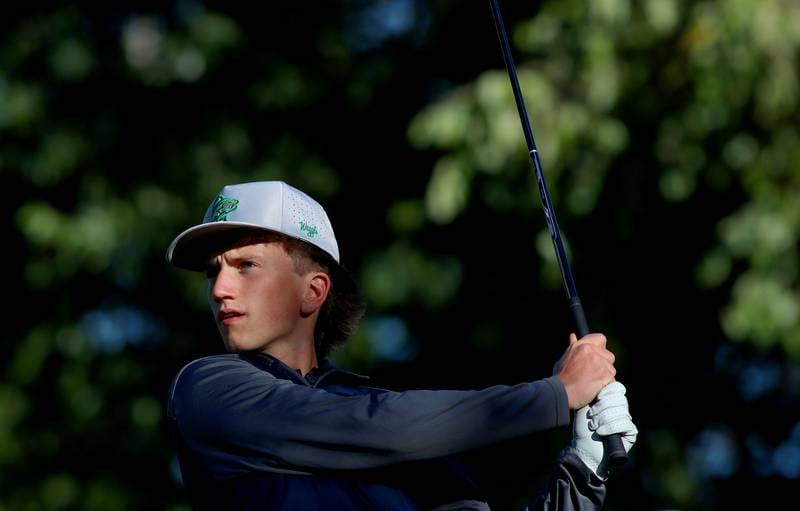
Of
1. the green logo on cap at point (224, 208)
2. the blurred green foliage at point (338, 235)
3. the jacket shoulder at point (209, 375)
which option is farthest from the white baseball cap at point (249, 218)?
the blurred green foliage at point (338, 235)

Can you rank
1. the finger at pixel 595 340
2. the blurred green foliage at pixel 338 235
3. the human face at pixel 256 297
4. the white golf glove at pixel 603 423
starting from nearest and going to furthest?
the white golf glove at pixel 603 423 → the finger at pixel 595 340 → the human face at pixel 256 297 → the blurred green foliage at pixel 338 235

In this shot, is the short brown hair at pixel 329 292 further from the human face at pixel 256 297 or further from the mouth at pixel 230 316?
the mouth at pixel 230 316

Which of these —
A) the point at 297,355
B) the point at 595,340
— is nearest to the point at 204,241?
the point at 297,355

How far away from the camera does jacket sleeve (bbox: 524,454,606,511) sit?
3.51 metres

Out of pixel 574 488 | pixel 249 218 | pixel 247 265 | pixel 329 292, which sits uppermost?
pixel 249 218

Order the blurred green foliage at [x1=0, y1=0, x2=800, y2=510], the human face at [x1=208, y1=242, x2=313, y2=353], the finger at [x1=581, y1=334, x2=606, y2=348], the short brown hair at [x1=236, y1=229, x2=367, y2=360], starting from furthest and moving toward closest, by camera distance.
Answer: the blurred green foliage at [x1=0, y1=0, x2=800, y2=510]
the short brown hair at [x1=236, y1=229, x2=367, y2=360]
the human face at [x1=208, y1=242, x2=313, y2=353]
the finger at [x1=581, y1=334, x2=606, y2=348]

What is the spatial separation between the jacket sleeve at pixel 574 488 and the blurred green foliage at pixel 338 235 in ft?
13.6

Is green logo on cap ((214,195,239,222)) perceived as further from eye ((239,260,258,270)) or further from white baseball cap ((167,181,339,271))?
eye ((239,260,258,270))

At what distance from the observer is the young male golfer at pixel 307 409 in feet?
10.9

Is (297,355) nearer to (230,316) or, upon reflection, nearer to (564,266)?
(230,316)

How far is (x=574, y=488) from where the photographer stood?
11.6 ft

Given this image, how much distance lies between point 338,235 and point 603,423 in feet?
18.7

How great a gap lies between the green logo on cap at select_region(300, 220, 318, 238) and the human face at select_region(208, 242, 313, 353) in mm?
66

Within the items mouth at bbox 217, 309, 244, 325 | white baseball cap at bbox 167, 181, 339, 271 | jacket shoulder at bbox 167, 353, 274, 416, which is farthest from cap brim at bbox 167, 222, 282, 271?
jacket shoulder at bbox 167, 353, 274, 416
